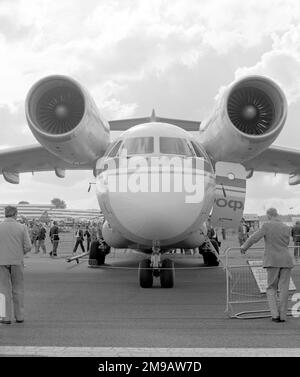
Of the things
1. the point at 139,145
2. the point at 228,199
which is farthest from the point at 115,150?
the point at 228,199


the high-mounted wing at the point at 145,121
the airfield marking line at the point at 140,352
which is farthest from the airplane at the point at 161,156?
the airfield marking line at the point at 140,352

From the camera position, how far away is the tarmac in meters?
4.83

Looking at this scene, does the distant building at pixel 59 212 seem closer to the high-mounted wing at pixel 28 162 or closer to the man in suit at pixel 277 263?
the high-mounted wing at pixel 28 162

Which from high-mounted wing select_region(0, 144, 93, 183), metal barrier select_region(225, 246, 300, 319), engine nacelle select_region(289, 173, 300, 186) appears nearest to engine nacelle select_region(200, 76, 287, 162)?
metal barrier select_region(225, 246, 300, 319)

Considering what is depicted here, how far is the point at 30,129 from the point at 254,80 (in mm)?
4827

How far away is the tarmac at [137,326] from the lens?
483 cm

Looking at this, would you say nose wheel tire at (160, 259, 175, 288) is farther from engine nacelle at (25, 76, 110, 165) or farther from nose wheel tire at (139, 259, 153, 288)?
engine nacelle at (25, 76, 110, 165)

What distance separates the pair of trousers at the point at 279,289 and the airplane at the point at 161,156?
216 cm

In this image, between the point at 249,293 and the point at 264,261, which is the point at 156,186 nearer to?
the point at 264,261

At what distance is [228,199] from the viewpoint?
10.9 m

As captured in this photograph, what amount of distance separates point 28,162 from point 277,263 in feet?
31.9

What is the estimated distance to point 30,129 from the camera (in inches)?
422

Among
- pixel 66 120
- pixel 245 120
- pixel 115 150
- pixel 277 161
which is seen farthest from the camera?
pixel 277 161
